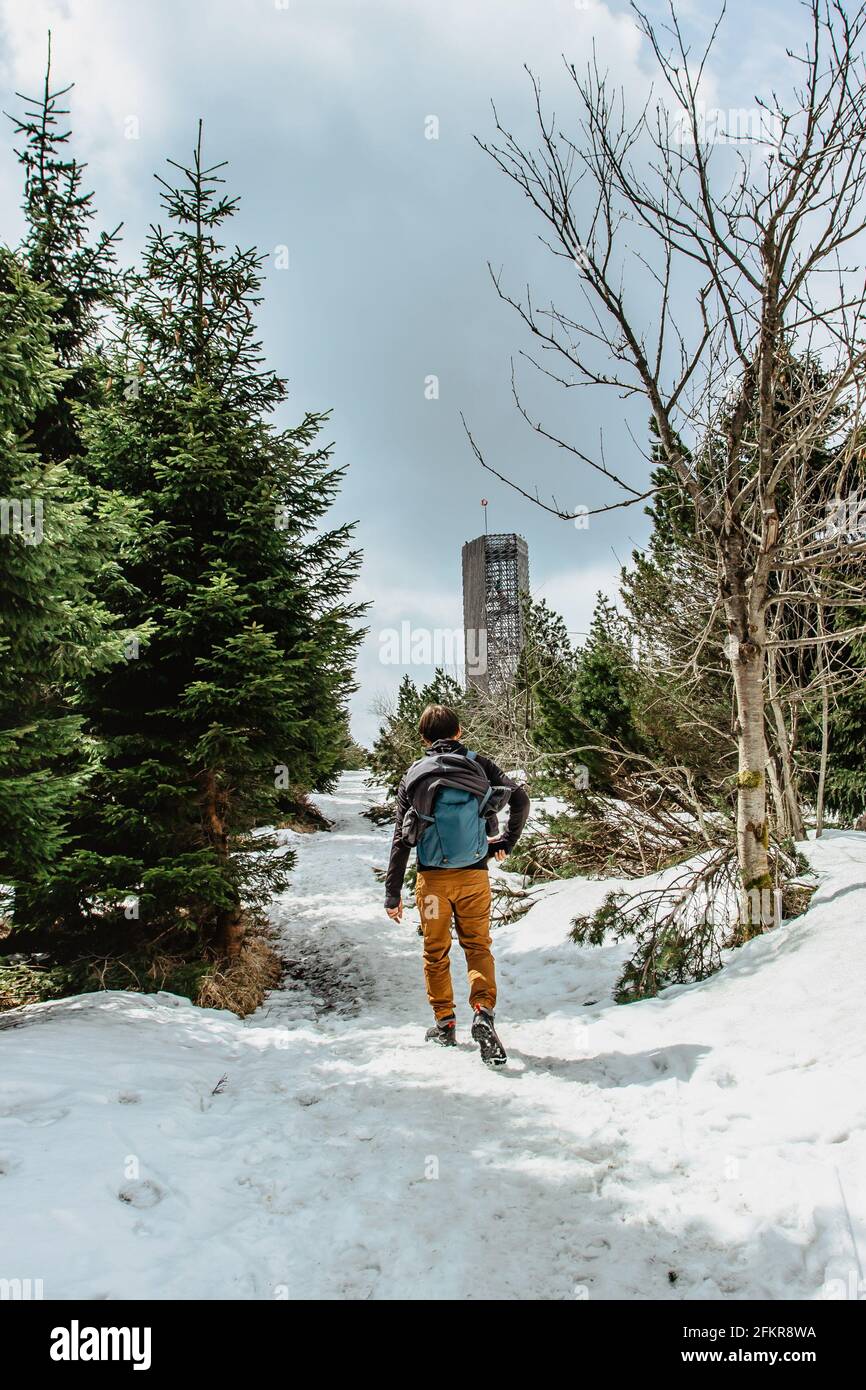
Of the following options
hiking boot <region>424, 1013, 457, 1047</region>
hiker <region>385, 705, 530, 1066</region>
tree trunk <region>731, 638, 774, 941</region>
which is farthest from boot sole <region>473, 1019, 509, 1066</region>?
tree trunk <region>731, 638, 774, 941</region>

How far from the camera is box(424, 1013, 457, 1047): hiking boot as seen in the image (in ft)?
14.7

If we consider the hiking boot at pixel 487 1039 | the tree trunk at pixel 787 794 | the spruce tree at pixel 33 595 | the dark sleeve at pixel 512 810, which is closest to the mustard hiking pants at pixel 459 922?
the hiking boot at pixel 487 1039

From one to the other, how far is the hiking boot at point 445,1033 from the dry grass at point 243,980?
1.95 meters

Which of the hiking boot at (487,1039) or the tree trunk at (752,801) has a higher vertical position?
the tree trunk at (752,801)

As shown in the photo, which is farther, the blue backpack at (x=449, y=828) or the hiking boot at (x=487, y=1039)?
the blue backpack at (x=449, y=828)

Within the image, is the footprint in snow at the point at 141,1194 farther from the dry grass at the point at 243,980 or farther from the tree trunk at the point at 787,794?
the tree trunk at the point at 787,794

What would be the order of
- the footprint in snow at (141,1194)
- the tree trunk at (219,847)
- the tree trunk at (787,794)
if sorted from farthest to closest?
the tree trunk at (787,794), the tree trunk at (219,847), the footprint in snow at (141,1194)

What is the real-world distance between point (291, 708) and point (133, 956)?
250cm

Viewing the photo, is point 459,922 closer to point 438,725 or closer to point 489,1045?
point 489,1045

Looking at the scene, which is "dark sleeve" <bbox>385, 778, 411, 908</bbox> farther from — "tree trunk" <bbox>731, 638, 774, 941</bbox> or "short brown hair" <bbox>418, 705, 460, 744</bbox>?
"tree trunk" <bbox>731, 638, 774, 941</bbox>

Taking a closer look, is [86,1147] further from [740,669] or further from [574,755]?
[574,755]

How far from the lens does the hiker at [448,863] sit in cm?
440

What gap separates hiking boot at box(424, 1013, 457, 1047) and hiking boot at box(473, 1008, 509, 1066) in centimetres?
29
